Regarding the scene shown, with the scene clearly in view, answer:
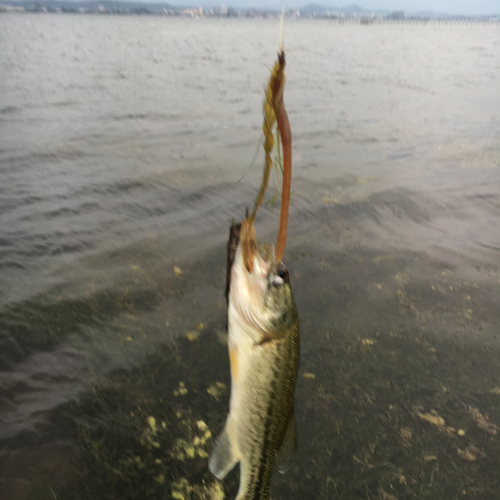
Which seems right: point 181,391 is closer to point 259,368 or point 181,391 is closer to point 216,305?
point 216,305

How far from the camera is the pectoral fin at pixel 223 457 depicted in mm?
2404

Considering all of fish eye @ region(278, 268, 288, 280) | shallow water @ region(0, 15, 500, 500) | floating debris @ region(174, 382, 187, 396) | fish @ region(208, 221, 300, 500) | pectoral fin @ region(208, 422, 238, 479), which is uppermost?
fish eye @ region(278, 268, 288, 280)

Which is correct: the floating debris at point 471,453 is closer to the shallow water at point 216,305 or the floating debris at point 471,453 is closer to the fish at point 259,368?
the shallow water at point 216,305

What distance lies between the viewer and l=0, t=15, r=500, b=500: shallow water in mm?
3301

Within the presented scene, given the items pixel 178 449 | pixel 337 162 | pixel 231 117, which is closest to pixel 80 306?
pixel 178 449

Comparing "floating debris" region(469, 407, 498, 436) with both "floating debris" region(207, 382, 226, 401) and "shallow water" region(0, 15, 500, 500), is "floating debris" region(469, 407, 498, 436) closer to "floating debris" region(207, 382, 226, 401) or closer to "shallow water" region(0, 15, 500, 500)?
"shallow water" region(0, 15, 500, 500)

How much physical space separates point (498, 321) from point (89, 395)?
14.9 feet

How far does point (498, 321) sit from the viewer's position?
195 inches

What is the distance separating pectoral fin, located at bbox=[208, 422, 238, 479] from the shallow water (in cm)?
83

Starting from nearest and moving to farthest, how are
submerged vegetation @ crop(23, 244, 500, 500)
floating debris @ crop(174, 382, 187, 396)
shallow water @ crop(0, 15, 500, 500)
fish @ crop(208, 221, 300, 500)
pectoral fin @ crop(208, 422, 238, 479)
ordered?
fish @ crop(208, 221, 300, 500) → pectoral fin @ crop(208, 422, 238, 479) → submerged vegetation @ crop(23, 244, 500, 500) → shallow water @ crop(0, 15, 500, 500) → floating debris @ crop(174, 382, 187, 396)

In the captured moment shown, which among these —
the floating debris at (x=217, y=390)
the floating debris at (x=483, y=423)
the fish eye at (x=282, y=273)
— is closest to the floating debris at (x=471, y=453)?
the floating debris at (x=483, y=423)

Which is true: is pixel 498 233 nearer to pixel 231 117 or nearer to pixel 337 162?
pixel 337 162

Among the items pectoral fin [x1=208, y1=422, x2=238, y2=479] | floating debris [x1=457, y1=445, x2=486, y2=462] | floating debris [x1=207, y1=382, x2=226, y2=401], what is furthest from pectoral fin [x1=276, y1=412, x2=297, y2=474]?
floating debris [x1=457, y1=445, x2=486, y2=462]

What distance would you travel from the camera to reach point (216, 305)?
5117 millimetres
